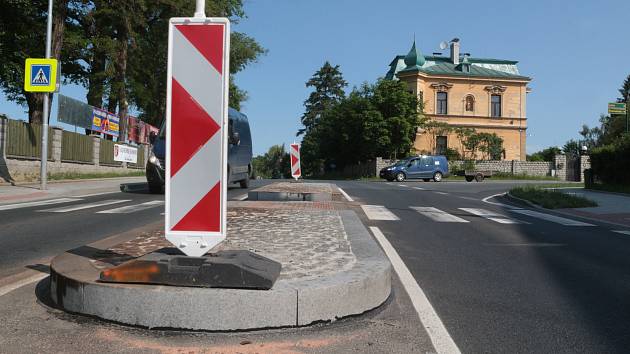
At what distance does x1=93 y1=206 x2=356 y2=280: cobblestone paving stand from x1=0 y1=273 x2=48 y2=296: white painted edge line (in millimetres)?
663

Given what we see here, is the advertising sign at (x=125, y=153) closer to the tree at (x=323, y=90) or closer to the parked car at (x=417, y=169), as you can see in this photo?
the parked car at (x=417, y=169)

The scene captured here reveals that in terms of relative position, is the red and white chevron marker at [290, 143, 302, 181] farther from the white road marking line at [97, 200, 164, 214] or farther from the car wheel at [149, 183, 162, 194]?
the white road marking line at [97, 200, 164, 214]

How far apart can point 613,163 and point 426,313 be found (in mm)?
25045

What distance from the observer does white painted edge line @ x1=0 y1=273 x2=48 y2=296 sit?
4512mm

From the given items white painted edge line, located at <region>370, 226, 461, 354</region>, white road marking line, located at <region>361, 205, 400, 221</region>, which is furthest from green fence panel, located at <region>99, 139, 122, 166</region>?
white painted edge line, located at <region>370, 226, 461, 354</region>

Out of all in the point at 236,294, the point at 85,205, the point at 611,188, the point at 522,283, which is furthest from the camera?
the point at 611,188

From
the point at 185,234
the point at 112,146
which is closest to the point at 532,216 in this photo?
the point at 185,234

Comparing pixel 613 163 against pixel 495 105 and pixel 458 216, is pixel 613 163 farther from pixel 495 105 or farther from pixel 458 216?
pixel 495 105

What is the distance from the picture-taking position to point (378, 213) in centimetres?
1259

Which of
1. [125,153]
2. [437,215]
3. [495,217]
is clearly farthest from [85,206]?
[125,153]

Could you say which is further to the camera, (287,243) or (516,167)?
(516,167)

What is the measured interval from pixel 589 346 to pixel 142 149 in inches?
1423

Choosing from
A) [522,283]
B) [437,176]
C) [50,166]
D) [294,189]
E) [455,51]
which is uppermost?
[455,51]

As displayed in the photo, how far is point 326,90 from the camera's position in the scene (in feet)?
276
